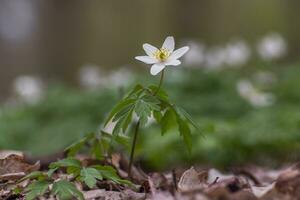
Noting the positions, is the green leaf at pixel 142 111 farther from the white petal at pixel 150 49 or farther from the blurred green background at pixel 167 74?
the blurred green background at pixel 167 74

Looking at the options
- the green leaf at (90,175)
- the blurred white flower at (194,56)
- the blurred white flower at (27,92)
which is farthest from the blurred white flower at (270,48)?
the green leaf at (90,175)

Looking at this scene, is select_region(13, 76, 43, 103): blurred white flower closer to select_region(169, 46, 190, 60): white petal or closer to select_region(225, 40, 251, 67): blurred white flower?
select_region(225, 40, 251, 67): blurred white flower

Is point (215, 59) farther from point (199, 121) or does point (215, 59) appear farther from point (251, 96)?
point (199, 121)

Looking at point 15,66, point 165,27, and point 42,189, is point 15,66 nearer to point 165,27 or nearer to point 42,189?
point 165,27

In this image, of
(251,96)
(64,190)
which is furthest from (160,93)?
(251,96)

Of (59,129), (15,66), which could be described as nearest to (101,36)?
(15,66)

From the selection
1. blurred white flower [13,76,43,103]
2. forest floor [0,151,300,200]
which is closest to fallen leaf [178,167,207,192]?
forest floor [0,151,300,200]
